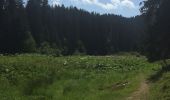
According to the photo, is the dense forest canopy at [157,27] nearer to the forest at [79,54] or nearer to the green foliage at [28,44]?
the forest at [79,54]

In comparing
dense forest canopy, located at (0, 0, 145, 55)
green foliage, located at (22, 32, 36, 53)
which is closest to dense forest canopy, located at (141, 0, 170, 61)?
dense forest canopy, located at (0, 0, 145, 55)

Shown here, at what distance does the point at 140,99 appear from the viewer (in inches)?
1053

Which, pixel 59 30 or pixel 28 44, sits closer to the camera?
pixel 28 44

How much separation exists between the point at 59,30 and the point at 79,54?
Result: 76.9 feet

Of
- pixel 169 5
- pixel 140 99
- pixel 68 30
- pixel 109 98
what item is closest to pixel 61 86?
pixel 109 98

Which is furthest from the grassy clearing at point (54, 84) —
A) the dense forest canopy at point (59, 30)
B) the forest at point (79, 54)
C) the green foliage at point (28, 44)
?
the green foliage at point (28, 44)

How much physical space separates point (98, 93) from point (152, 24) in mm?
19386

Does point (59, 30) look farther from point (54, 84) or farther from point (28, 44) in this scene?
point (54, 84)

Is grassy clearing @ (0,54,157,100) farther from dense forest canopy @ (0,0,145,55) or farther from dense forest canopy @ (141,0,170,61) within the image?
dense forest canopy @ (0,0,145,55)

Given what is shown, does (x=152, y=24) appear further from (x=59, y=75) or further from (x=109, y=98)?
(x=109, y=98)

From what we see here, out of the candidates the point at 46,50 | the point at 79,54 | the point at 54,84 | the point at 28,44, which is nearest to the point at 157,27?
the point at 54,84

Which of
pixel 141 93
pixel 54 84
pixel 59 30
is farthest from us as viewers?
pixel 59 30

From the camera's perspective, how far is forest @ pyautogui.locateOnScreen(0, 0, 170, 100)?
3269cm

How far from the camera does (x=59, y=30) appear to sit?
15262cm
